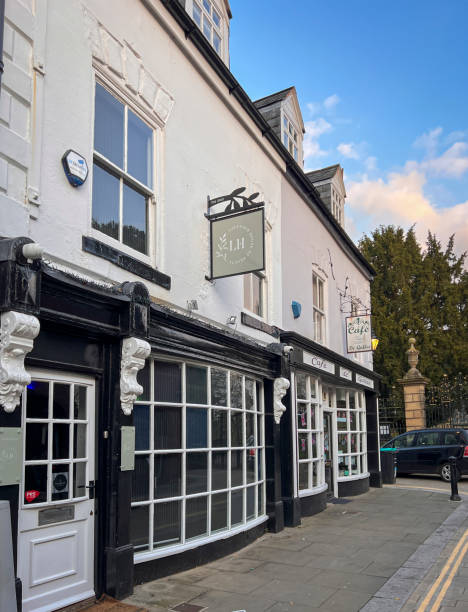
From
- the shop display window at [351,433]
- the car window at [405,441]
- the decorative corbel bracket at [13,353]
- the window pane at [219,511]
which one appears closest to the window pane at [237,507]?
the window pane at [219,511]

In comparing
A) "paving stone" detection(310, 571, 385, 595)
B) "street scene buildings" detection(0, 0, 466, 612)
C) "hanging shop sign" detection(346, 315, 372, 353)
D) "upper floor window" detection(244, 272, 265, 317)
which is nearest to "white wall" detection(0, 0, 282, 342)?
"street scene buildings" detection(0, 0, 466, 612)

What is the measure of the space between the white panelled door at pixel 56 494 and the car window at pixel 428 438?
13972mm

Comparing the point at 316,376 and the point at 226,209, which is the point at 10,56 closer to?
the point at 226,209

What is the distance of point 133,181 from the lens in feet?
22.6

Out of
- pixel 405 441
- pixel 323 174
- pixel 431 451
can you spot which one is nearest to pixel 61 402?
pixel 323 174

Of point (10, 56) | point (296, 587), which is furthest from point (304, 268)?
point (10, 56)

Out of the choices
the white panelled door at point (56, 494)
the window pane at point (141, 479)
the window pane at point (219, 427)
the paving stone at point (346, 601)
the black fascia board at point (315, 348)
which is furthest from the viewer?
the black fascia board at point (315, 348)

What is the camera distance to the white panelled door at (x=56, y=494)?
5089 mm

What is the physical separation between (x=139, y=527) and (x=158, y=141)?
15.6 feet

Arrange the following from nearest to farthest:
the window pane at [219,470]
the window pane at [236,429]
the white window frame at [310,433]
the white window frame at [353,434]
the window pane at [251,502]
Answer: the window pane at [219,470] < the window pane at [236,429] < the window pane at [251,502] < the white window frame at [310,433] < the white window frame at [353,434]

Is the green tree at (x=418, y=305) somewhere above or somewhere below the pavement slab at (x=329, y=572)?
above

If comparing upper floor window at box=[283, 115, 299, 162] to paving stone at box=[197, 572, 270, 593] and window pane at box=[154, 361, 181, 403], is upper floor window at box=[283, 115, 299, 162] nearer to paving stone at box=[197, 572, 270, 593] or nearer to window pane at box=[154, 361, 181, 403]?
window pane at box=[154, 361, 181, 403]

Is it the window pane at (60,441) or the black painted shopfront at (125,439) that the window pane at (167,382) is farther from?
the window pane at (60,441)

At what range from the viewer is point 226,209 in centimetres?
851
